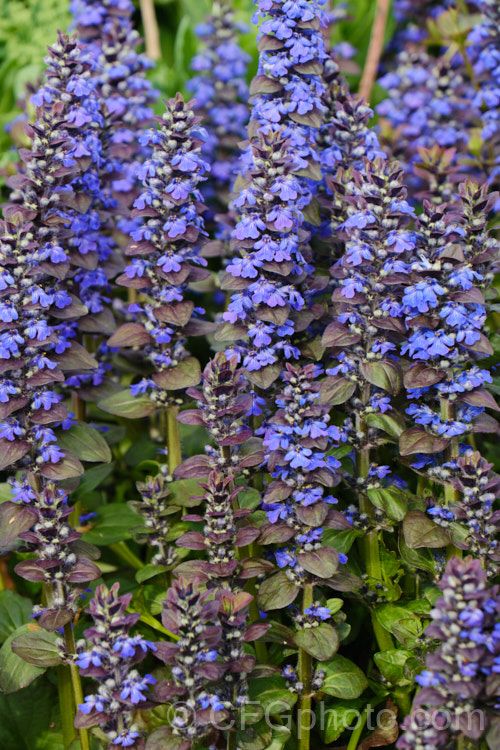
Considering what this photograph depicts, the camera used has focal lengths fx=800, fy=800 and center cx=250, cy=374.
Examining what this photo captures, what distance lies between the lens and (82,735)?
2859 mm

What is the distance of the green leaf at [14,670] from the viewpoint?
9.73ft

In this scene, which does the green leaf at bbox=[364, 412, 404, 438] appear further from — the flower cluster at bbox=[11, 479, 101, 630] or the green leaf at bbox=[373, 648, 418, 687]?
the flower cluster at bbox=[11, 479, 101, 630]

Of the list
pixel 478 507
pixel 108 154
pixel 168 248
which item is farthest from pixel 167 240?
pixel 478 507

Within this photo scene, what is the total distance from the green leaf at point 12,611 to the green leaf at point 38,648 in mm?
434

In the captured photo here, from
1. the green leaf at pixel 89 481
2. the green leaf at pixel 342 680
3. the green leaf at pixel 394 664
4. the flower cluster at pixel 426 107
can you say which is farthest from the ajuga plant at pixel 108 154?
the green leaf at pixel 394 664

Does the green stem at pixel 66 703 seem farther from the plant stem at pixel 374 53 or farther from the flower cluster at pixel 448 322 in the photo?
the plant stem at pixel 374 53

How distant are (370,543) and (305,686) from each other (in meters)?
0.62

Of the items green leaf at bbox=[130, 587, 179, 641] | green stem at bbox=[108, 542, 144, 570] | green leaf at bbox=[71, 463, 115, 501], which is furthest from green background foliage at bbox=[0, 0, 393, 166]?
green leaf at bbox=[130, 587, 179, 641]

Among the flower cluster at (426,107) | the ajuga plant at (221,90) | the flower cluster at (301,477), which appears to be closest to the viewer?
the flower cluster at (301,477)

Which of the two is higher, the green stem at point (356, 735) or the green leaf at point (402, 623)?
the green leaf at point (402, 623)

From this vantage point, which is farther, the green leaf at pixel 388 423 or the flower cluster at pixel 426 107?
the flower cluster at pixel 426 107

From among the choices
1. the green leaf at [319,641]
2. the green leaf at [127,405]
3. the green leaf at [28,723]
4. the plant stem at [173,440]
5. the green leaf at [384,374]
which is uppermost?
the green leaf at [384,374]

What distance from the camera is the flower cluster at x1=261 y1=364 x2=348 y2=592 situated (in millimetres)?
2730

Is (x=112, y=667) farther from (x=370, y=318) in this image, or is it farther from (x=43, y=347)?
(x=370, y=318)
